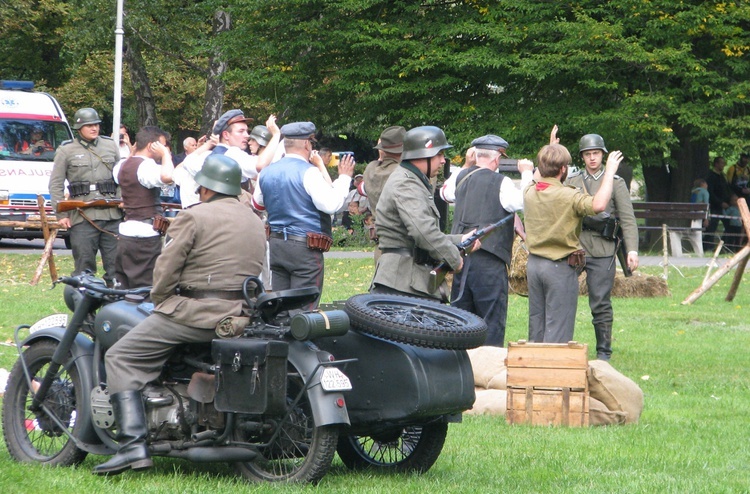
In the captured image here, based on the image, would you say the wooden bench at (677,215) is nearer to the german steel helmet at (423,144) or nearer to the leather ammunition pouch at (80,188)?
the leather ammunition pouch at (80,188)

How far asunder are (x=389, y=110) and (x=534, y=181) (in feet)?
60.2

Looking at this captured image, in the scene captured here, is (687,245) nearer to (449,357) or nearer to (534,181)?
(534,181)

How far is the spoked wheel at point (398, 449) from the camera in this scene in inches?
261

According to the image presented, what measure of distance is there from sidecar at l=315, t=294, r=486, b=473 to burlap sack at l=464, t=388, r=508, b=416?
246 centimetres

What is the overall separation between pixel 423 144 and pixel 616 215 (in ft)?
13.5

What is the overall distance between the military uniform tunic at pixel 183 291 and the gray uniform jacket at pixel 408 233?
5.33 ft

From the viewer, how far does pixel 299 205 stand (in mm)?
9070

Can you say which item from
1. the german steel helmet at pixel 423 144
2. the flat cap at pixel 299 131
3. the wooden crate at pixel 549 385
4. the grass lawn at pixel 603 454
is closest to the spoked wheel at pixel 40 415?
the grass lawn at pixel 603 454

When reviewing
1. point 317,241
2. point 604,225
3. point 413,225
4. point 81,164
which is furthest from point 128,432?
point 81,164

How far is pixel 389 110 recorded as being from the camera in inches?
1092

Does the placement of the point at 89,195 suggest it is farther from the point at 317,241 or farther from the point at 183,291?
the point at 183,291

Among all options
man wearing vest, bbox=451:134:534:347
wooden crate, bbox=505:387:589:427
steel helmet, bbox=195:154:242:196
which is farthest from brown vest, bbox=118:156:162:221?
steel helmet, bbox=195:154:242:196

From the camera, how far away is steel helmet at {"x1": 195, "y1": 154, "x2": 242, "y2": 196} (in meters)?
6.32

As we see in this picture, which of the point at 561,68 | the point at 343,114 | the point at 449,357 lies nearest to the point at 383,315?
the point at 449,357
